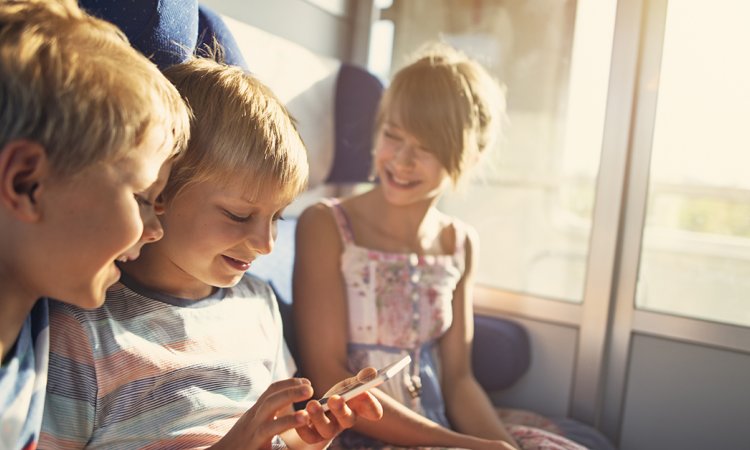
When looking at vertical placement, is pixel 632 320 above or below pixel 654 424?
above

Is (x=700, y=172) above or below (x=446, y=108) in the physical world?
below

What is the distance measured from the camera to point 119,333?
2.94 feet

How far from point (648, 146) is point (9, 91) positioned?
1446mm

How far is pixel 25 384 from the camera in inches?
30.1

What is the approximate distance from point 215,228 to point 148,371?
0.20m

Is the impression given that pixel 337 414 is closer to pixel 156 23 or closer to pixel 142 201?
pixel 142 201

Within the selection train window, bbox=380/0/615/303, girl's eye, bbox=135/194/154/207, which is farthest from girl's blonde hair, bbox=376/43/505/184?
girl's eye, bbox=135/194/154/207

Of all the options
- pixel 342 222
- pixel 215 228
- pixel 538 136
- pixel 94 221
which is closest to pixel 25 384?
pixel 94 221

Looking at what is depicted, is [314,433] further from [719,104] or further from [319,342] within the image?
[719,104]

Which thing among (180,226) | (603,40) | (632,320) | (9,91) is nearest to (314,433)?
(180,226)

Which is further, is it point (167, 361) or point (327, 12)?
point (327, 12)

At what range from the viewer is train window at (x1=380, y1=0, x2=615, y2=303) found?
6.00ft

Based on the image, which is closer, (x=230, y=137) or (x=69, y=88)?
(x=69, y=88)

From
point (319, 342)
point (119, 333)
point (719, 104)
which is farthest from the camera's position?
point (719, 104)
